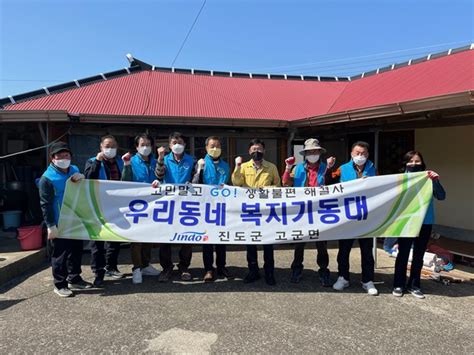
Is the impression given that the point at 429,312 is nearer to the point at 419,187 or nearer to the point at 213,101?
the point at 419,187

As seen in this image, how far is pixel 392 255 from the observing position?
596 cm

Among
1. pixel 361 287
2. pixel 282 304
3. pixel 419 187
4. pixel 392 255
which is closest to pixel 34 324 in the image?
pixel 282 304

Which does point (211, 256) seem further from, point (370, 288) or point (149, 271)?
point (370, 288)

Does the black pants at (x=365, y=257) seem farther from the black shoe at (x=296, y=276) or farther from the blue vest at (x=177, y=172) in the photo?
the blue vest at (x=177, y=172)

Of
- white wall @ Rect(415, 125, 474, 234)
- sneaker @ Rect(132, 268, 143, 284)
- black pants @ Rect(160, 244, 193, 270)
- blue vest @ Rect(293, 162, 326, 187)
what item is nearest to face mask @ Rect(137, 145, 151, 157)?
black pants @ Rect(160, 244, 193, 270)

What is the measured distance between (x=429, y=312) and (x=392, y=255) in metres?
2.39

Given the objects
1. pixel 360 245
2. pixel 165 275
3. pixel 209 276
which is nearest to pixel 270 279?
pixel 209 276

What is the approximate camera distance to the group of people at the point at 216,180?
406 cm

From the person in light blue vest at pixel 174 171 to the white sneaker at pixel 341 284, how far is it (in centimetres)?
178

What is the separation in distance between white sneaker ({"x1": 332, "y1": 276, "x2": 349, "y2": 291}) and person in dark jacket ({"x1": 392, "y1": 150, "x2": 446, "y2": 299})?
524 millimetres

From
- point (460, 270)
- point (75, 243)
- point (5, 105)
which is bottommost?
point (460, 270)

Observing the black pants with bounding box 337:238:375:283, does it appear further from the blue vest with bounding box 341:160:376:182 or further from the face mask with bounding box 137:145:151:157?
the face mask with bounding box 137:145:151:157

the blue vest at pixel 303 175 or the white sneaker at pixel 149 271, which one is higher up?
the blue vest at pixel 303 175

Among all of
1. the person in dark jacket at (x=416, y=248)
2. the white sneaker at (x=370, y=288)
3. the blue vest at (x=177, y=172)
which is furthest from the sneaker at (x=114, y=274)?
the person in dark jacket at (x=416, y=248)
